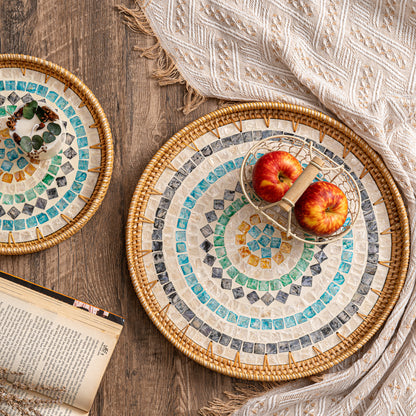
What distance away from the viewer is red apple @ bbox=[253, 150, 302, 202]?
0.99m

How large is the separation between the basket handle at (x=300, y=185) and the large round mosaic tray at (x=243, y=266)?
0.16 meters

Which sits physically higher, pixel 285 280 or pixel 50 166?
pixel 50 166

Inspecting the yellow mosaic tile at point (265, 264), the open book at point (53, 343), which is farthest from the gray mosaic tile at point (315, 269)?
the open book at point (53, 343)

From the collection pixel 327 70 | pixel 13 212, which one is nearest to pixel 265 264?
pixel 327 70

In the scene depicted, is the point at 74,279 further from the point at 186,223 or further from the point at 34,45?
the point at 34,45

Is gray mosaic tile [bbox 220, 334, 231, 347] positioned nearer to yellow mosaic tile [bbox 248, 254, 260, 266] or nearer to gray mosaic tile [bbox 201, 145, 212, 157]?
yellow mosaic tile [bbox 248, 254, 260, 266]

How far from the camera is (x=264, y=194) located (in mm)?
1010

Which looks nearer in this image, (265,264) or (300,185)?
(300,185)

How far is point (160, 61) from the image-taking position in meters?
1.14

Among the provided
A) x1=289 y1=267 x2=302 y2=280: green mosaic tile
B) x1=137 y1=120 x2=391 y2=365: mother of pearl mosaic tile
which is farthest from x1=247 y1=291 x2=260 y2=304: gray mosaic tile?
x1=289 y1=267 x2=302 y2=280: green mosaic tile

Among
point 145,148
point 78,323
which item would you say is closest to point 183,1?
point 145,148

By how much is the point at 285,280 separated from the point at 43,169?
693 millimetres

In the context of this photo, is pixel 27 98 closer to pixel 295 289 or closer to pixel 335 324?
pixel 295 289

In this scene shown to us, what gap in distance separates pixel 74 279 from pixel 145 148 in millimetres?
400
